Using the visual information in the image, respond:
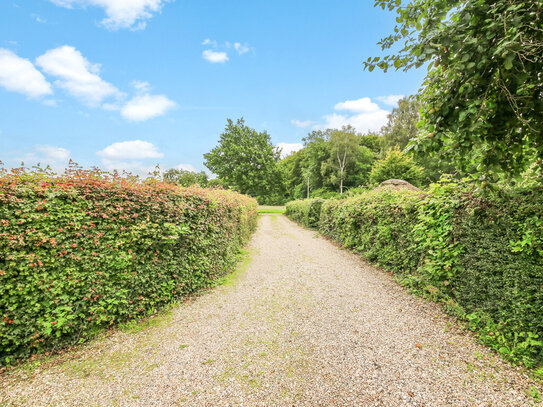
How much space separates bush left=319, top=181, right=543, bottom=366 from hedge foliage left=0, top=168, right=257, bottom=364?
5089mm

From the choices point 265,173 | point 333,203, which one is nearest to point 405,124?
point 265,173

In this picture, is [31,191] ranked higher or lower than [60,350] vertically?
higher

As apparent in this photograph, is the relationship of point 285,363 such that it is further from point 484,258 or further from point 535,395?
point 484,258

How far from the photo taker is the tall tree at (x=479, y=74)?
7.08 feet

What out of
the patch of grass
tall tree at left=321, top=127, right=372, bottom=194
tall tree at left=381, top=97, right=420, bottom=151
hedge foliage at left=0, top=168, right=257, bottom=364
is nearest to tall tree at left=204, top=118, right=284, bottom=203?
tall tree at left=321, top=127, right=372, bottom=194

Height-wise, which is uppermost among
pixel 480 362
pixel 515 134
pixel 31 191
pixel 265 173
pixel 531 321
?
pixel 265 173

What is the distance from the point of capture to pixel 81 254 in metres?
3.36

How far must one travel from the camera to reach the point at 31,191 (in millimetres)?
3051

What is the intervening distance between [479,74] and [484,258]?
107 inches

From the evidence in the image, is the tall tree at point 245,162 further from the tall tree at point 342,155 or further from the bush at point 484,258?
the bush at point 484,258

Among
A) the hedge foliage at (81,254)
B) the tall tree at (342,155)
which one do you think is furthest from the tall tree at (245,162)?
the hedge foliage at (81,254)

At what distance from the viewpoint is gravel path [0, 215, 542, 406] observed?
2.48 m

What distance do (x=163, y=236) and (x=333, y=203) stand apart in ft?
33.9

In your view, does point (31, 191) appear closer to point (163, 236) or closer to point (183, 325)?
point (163, 236)
